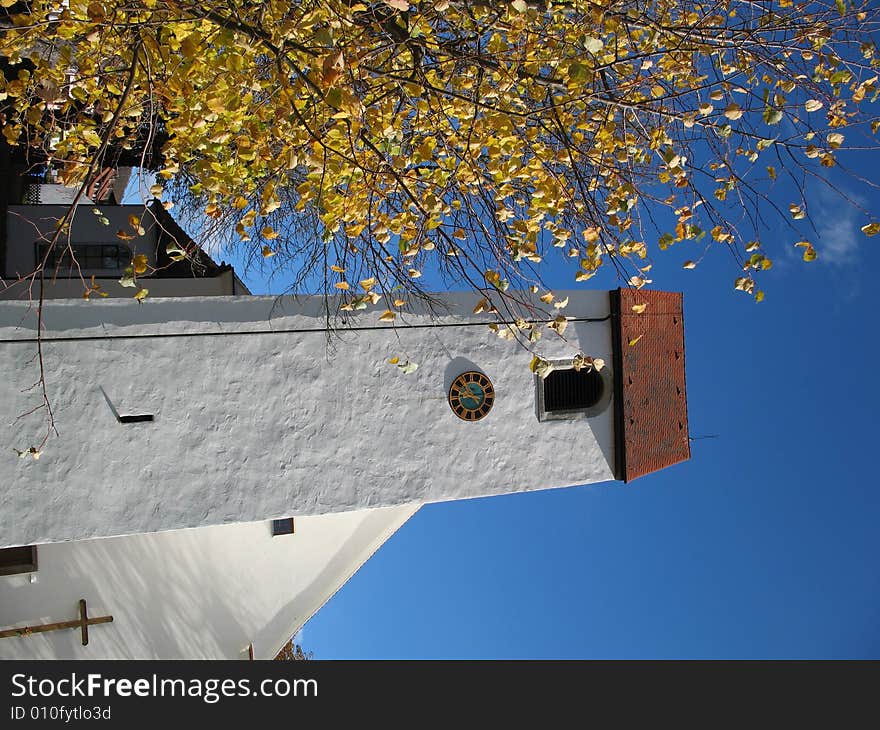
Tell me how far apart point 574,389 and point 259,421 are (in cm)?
463

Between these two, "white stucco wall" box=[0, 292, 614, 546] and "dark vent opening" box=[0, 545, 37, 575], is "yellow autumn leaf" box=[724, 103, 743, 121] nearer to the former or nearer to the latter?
"white stucco wall" box=[0, 292, 614, 546]

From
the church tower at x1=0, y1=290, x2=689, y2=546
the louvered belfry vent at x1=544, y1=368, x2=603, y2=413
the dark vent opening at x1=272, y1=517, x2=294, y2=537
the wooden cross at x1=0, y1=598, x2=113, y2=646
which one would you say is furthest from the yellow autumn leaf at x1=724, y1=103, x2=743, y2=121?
the wooden cross at x1=0, y1=598, x2=113, y2=646

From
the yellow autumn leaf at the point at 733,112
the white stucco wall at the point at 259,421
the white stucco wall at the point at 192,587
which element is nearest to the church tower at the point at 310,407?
the white stucco wall at the point at 259,421

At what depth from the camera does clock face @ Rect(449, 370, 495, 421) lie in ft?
32.2

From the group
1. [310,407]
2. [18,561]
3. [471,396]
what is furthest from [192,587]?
[471,396]

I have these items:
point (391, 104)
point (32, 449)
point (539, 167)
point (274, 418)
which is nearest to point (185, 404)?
point (274, 418)

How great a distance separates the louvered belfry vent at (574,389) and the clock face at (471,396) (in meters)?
1.05

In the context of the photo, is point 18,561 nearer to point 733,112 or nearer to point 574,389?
point 574,389

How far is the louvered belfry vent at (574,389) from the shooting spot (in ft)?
33.9

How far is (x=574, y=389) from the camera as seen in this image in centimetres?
1044

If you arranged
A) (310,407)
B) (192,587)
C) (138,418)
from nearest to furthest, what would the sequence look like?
(138,418) → (310,407) → (192,587)

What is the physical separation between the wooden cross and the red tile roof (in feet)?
30.9

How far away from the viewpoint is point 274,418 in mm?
9344

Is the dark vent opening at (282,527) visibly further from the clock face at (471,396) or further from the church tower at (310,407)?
the clock face at (471,396)
